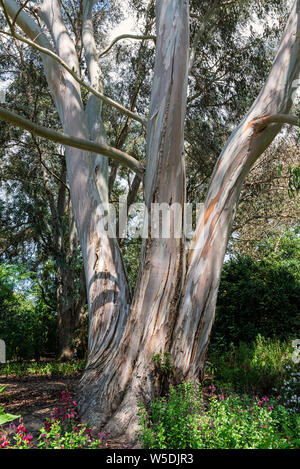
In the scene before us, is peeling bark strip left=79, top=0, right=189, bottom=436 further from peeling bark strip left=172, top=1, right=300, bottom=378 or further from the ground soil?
the ground soil

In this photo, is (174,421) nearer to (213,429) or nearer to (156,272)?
(213,429)

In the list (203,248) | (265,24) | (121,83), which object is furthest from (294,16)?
(121,83)

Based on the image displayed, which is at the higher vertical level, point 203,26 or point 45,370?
point 203,26

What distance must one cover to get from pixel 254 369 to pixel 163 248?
1.92m

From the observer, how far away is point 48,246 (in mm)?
8516

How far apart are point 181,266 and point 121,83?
7030 mm

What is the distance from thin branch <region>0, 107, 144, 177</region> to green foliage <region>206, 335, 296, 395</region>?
7.99ft

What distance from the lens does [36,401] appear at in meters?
4.19

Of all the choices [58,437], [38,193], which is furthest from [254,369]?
[38,193]

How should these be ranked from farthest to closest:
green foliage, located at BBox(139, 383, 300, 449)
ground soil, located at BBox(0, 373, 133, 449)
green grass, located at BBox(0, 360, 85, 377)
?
green grass, located at BBox(0, 360, 85, 377), ground soil, located at BBox(0, 373, 133, 449), green foliage, located at BBox(139, 383, 300, 449)

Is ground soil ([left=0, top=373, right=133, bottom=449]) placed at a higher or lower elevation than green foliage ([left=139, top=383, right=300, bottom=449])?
lower

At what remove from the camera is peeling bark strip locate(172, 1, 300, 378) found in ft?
12.0

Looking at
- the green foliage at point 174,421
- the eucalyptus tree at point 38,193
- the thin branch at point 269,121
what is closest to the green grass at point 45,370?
the eucalyptus tree at point 38,193

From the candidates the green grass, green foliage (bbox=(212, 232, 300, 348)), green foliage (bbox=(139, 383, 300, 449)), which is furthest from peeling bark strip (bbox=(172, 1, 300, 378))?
the green grass
